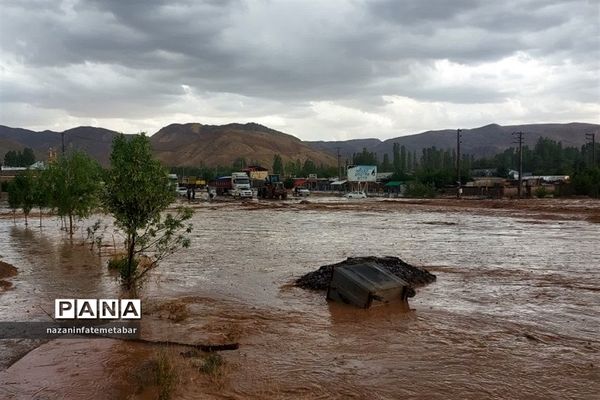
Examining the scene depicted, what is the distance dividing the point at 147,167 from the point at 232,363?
15.8 feet

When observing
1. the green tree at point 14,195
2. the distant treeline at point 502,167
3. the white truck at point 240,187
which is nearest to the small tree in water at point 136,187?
the green tree at point 14,195

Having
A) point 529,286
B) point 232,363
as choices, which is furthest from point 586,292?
point 232,363

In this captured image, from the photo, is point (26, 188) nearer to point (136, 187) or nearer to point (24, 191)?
point (24, 191)

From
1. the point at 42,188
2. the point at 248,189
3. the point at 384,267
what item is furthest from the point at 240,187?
the point at 384,267

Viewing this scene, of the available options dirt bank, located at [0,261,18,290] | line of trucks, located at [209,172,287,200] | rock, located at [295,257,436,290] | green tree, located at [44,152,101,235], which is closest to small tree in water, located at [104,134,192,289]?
rock, located at [295,257,436,290]

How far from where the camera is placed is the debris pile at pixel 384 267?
13.7 meters

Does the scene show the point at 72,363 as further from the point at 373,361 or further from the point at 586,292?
the point at 586,292

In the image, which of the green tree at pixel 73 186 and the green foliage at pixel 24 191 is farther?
the green foliage at pixel 24 191

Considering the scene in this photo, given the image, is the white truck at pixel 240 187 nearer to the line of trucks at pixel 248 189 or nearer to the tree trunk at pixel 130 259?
the line of trucks at pixel 248 189

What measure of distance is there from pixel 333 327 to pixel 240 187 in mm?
59894

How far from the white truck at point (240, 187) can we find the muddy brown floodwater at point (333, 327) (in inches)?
1817

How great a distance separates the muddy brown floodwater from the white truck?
1817 inches

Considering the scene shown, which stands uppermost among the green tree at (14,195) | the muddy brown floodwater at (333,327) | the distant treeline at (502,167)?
the distant treeline at (502,167)

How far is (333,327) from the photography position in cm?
1027
